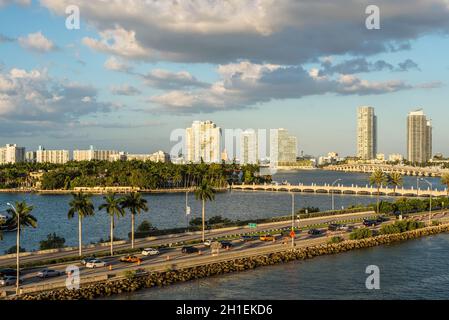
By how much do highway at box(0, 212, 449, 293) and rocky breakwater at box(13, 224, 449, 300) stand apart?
121 cm

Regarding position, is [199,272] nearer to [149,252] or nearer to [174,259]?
[174,259]

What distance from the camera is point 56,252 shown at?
61938 millimetres

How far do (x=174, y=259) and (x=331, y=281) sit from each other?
16.3 meters

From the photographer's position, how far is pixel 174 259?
191ft

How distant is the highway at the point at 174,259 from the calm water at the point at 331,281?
357 cm

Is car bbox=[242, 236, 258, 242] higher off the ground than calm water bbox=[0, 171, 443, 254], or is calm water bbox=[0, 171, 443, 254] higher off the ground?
car bbox=[242, 236, 258, 242]

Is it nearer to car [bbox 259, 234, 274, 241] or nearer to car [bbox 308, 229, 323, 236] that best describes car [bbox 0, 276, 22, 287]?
car [bbox 259, 234, 274, 241]

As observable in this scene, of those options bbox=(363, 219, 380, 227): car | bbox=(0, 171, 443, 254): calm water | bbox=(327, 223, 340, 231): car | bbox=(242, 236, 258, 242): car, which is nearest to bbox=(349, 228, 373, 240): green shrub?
bbox=(327, 223, 340, 231): car

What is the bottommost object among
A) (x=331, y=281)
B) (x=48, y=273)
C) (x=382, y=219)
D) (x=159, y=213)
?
(x=331, y=281)

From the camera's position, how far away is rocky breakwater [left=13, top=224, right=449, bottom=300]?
151ft

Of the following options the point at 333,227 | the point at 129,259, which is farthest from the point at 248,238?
the point at 129,259

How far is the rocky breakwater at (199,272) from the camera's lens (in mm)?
45938

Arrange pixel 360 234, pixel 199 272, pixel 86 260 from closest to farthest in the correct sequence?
pixel 86 260, pixel 199 272, pixel 360 234
